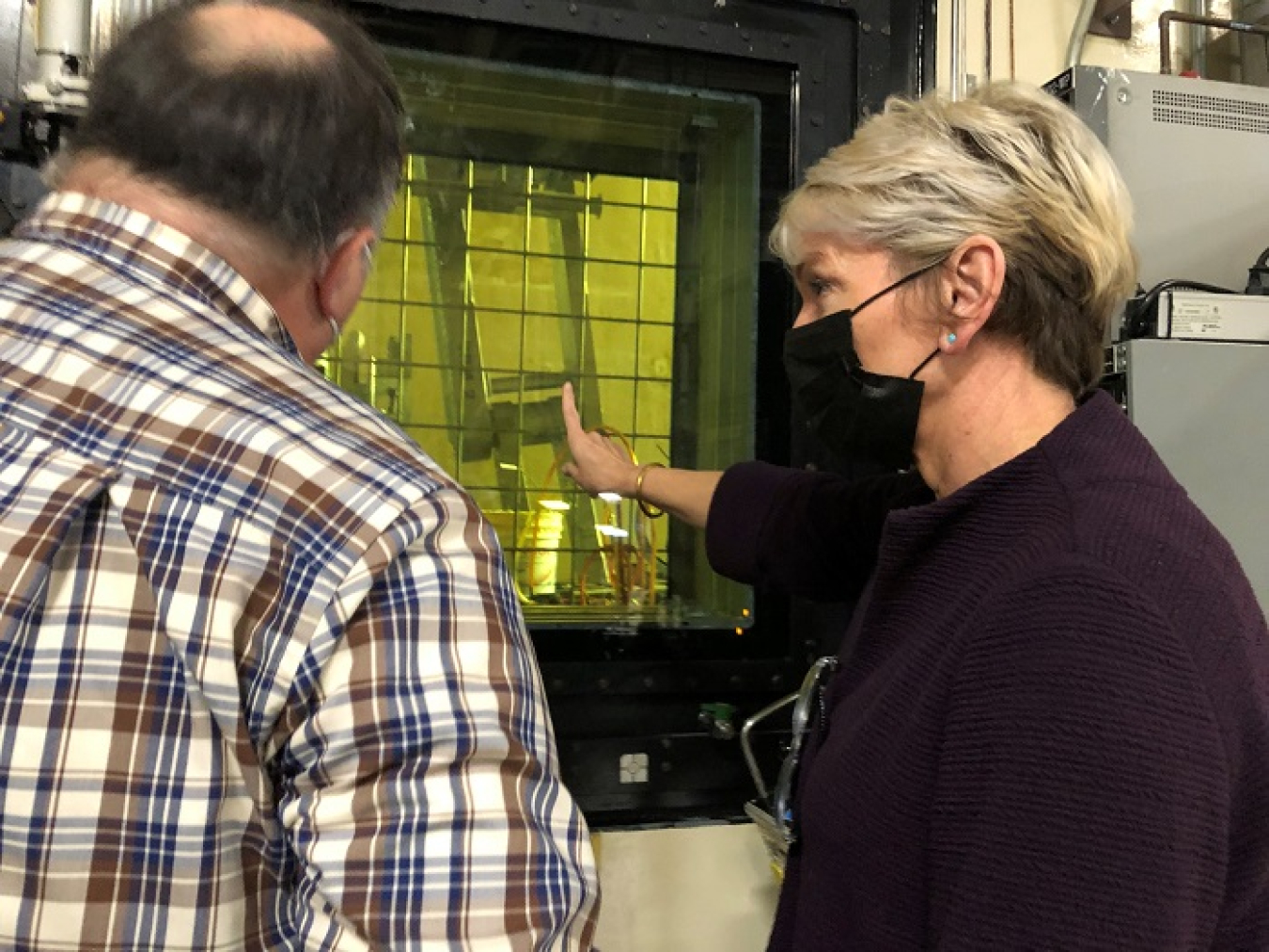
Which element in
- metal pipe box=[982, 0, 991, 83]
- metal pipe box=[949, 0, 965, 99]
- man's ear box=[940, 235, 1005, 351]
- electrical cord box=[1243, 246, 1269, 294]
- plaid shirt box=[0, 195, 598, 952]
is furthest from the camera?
metal pipe box=[982, 0, 991, 83]

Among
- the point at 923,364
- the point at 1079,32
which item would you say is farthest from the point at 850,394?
the point at 1079,32

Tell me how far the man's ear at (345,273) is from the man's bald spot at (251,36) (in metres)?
0.11

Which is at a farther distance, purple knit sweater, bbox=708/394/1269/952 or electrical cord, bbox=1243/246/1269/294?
electrical cord, bbox=1243/246/1269/294

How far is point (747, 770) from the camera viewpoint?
58.4 inches

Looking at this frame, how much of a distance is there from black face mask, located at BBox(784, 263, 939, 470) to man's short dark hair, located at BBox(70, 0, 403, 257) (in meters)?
0.49

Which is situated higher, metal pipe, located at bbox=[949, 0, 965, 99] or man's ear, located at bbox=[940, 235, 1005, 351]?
metal pipe, located at bbox=[949, 0, 965, 99]

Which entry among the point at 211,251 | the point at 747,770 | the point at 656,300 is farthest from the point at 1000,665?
the point at 656,300

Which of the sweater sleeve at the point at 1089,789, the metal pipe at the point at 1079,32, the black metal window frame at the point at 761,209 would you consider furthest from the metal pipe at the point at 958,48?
the sweater sleeve at the point at 1089,789

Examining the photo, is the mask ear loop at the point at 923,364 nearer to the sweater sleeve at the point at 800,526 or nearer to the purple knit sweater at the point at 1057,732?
the purple knit sweater at the point at 1057,732

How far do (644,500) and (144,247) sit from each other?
894mm

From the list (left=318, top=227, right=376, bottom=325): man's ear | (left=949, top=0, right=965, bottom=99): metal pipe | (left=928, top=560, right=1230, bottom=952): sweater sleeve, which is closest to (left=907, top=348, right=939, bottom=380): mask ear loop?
(left=928, top=560, right=1230, bottom=952): sweater sleeve

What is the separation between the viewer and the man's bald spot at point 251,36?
0.62 m

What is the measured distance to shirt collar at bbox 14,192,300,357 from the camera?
60 centimetres

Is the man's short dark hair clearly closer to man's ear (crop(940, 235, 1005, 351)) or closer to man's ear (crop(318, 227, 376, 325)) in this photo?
man's ear (crop(318, 227, 376, 325))
